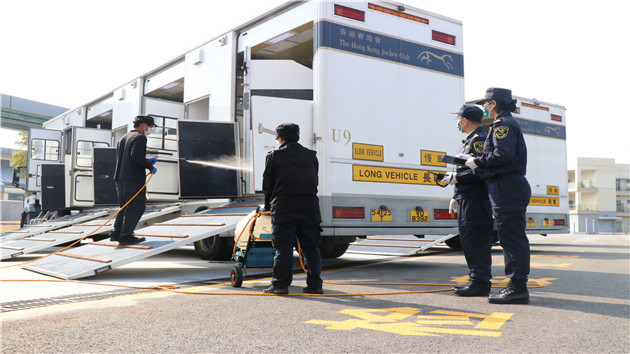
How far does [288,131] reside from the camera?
450 cm

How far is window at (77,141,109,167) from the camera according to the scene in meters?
11.4

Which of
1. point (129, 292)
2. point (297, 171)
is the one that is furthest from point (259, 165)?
point (129, 292)

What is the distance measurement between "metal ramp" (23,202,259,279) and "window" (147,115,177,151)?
3.28 metres

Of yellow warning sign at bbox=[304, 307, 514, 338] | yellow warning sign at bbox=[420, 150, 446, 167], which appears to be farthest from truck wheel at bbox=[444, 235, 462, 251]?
yellow warning sign at bbox=[304, 307, 514, 338]

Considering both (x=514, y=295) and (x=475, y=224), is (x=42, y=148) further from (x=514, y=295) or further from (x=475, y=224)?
(x=514, y=295)

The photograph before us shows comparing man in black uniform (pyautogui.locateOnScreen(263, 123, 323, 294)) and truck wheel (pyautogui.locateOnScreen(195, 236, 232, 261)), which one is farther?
truck wheel (pyautogui.locateOnScreen(195, 236, 232, 261))

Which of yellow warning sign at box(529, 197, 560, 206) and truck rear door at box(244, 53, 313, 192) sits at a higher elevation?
truck rear door at box(244, 53, 313, 192)

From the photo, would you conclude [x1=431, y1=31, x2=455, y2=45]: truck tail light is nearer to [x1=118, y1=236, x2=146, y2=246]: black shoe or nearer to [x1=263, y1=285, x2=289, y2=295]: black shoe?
[x1=263, y1=285, x2=289, y2=295]: black shoe

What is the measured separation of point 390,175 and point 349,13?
7.02ft

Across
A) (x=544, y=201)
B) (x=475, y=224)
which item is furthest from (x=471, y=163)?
(x=544, y=201)

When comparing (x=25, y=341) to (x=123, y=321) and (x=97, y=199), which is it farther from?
(x=97, y=199)

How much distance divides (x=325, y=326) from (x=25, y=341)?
5.74 ft

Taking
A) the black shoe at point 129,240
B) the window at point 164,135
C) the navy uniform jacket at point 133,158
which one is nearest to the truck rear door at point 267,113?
the navy uniform jacket at point 133,158

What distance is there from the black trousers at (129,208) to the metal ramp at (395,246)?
4.34m
